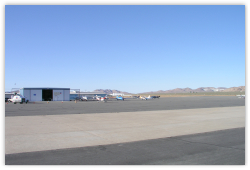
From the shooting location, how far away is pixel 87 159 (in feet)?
21.5

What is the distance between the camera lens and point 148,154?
23.5ft

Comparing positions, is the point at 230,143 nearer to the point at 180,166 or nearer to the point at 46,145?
the point at 180,166

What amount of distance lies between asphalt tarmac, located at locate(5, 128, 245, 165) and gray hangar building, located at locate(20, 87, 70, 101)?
183 ft

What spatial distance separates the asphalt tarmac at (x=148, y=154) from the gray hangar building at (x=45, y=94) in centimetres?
5563

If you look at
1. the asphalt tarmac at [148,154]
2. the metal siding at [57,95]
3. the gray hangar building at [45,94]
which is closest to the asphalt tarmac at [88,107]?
the asphalt tarmac at [148,154]

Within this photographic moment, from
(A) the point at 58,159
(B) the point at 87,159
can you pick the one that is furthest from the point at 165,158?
(A) the point at 58,159

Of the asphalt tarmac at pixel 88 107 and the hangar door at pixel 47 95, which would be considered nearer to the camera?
the asphalt tarmac at pixel 88 107

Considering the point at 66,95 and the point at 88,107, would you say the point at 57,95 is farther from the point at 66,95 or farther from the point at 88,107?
the point at 88,107

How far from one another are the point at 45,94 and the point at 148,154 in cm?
5910

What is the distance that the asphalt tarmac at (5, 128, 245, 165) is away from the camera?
6.29 m

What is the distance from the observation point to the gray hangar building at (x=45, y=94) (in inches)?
2296

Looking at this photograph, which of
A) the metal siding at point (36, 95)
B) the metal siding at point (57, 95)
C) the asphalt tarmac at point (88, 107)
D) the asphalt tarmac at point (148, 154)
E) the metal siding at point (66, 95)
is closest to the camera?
the asphalt tarmac at point (148, 154)

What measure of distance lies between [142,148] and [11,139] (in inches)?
227

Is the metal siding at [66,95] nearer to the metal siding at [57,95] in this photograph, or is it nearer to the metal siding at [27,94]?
the metal siding at [57,95]
